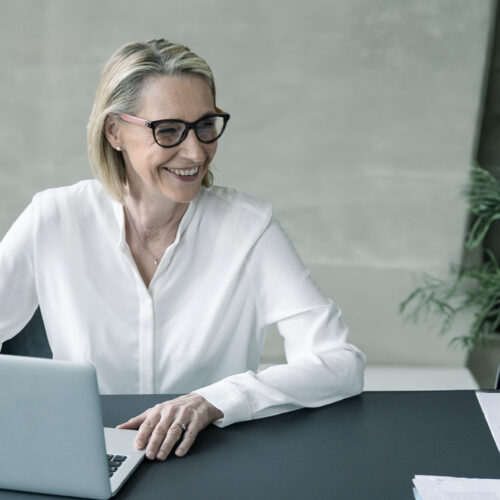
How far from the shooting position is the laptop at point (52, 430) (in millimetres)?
1086

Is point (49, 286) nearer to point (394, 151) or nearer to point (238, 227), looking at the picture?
point (238, 227)

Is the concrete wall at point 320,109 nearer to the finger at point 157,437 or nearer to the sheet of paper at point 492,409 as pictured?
the sheet of paper at point 492,409

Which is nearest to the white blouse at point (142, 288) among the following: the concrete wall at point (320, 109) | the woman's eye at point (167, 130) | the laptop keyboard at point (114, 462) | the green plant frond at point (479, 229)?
the woman's eye at point (167, 130)

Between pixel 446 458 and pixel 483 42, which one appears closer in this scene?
pixel 446 458

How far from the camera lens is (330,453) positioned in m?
1.33

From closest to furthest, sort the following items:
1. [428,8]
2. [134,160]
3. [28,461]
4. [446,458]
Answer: [28,461] < [446,458] < [134,160] < [428,8]

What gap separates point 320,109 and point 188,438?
2.62 m

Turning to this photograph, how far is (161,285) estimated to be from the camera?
186cm

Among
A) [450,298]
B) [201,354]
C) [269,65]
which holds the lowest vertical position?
[450,298]

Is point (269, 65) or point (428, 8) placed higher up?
point (428, 8)

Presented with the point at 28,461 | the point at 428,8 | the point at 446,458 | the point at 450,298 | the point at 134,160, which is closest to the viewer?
the point at 28,461

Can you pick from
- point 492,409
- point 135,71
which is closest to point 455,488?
point 492,409

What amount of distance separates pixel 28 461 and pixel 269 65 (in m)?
2.82


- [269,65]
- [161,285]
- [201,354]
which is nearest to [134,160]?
[161,285]
